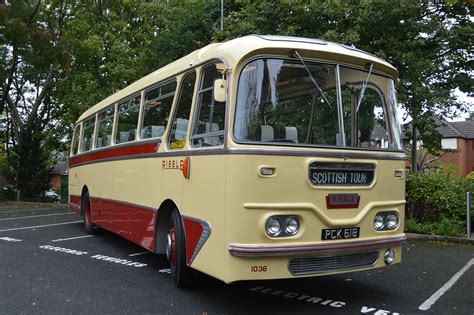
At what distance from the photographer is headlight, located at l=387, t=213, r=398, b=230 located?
18.6ft

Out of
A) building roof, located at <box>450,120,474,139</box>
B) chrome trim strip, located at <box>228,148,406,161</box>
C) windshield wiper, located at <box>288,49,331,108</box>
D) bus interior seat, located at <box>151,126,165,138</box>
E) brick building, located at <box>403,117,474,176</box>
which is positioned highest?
building roof, located at <box>450,120,474,139</box>

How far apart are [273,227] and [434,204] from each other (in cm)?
758

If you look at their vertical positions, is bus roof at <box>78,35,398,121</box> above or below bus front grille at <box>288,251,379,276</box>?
above

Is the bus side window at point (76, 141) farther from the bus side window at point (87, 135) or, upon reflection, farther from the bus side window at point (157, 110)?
the bus side window at point (157, 110)

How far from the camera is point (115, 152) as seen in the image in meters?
8.95

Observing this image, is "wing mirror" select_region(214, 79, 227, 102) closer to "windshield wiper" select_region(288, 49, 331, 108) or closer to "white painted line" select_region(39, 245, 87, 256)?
"windshield wiper" select_region(288, 49, 331, 108)

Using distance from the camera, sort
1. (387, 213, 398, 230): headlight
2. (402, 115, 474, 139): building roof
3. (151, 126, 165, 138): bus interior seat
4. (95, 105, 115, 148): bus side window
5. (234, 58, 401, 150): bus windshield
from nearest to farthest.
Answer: (234, 58, 401, 150): bus windshield
(387, 213, 398, 230): headlight
(151, 126, 165, 138): bus interior seat
(95, 105, 115, 148): bus side window
(402, 115, 474, 139): building roof

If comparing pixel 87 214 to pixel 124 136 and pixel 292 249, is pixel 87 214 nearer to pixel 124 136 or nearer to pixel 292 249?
pixel 124 136

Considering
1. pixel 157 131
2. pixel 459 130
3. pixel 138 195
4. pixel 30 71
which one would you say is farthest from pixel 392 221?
pixel 459 130

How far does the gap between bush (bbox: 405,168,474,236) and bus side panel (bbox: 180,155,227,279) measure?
269 inches

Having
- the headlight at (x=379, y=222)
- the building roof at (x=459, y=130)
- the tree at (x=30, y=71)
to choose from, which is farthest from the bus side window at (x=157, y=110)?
the building roof at (x=459, y=130)

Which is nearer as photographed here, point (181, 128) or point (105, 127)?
point (181, 128)

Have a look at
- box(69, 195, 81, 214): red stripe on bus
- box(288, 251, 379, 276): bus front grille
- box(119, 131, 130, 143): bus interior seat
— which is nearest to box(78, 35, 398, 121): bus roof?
box(288, 251, 379, 276): bus front grille

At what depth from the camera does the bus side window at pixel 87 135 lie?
11427 millimetres
